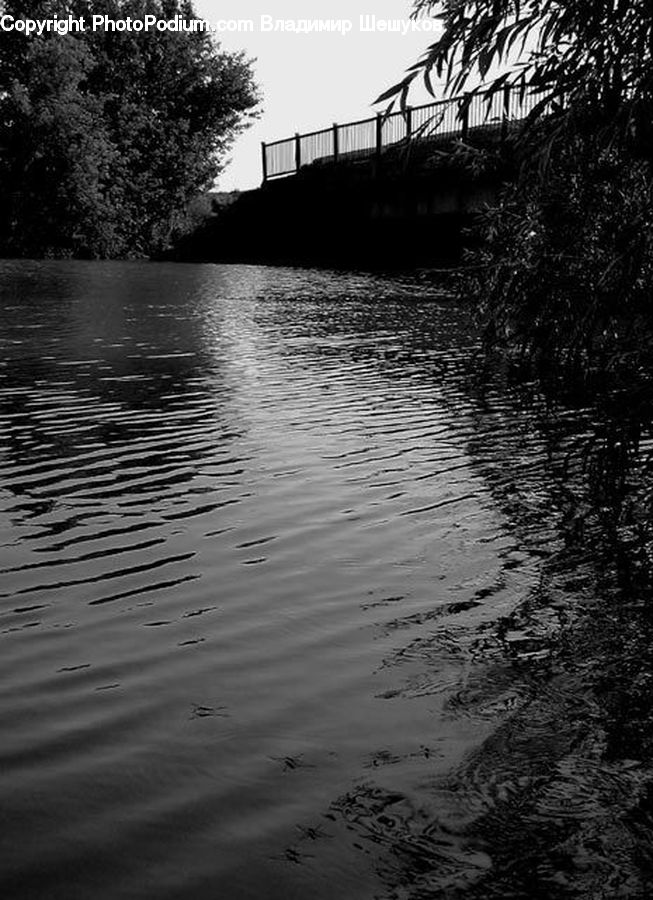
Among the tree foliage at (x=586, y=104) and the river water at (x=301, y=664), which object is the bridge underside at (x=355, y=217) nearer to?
the river water at (x=301, y=664)

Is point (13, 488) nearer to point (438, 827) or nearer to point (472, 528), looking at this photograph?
point (472, 528)

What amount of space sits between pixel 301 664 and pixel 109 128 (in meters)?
63.0

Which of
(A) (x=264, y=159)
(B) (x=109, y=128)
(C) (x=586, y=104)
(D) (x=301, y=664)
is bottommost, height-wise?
(D) (x=301, y=664)

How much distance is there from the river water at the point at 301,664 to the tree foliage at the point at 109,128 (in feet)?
162

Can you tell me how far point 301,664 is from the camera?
5.13 meters

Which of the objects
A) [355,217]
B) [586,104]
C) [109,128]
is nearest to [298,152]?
[355,217]

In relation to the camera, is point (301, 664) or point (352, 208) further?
point (352, 208)

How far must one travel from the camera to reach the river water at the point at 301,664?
3.62 meters

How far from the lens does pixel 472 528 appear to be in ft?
24.4

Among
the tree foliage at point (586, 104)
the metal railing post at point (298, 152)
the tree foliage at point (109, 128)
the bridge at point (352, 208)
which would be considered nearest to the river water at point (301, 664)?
the tree foliage at point (586, 104)

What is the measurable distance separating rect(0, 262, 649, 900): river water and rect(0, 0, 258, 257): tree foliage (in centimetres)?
4936

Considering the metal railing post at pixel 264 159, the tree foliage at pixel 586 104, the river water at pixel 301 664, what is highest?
the metal railing post at pixel 264 159

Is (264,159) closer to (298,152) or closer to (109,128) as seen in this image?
(298,152)

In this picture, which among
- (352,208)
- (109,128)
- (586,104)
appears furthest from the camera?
(109,128)
